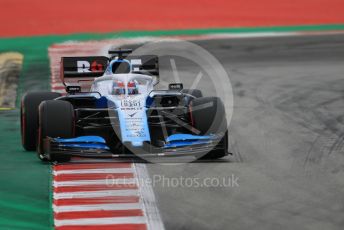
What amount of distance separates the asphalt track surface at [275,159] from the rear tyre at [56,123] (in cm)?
137

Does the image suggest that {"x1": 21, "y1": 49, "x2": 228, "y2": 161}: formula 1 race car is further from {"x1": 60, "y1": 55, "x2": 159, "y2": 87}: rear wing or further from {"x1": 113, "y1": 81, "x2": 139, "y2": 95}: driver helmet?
{"x1": 60, "y1": 55, "x2": 159, "y2": 87}: rear wing

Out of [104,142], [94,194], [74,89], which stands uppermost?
[74,89]

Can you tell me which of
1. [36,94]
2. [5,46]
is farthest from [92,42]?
[36,94]

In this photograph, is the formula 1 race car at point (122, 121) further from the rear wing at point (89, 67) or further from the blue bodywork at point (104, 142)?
the rear wing at point (89, 67)

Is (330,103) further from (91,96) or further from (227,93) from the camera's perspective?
(91,96)

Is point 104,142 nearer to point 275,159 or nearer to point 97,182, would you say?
point 97,182

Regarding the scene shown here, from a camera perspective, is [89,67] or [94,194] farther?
[89,67]

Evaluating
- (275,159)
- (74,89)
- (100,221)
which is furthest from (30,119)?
(100,221)

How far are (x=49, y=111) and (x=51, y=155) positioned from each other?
649 mm

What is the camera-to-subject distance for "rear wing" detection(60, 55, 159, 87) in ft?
53.3

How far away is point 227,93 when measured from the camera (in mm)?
20219

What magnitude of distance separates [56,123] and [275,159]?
340 cm

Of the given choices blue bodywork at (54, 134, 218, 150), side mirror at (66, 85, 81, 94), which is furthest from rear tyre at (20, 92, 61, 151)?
blue bodywork at (54, 134, 218, 150)

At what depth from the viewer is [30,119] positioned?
46.9 ft
